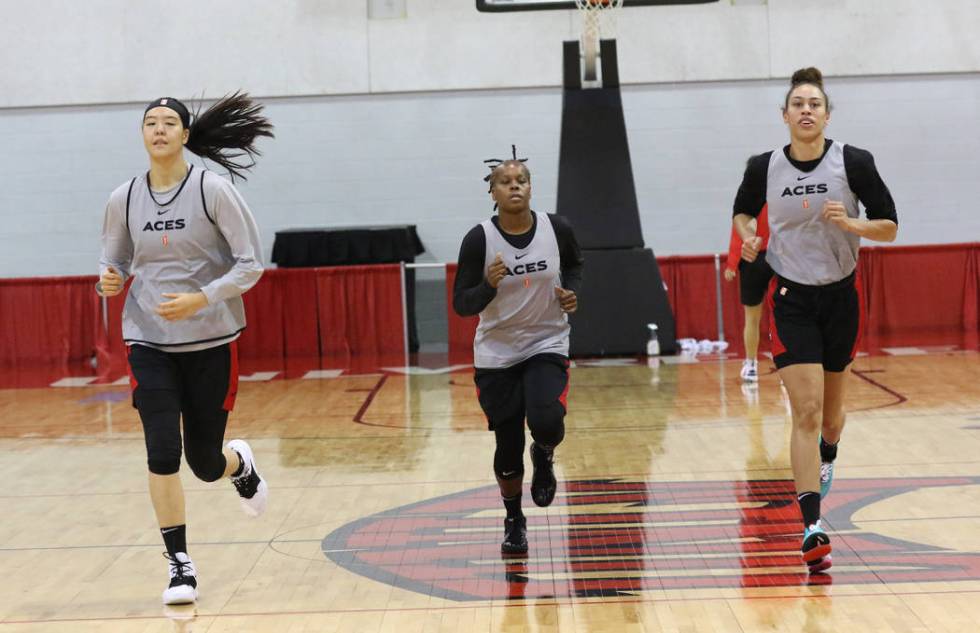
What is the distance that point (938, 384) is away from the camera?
971cm

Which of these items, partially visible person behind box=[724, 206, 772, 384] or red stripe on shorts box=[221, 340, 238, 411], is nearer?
red stripe on shorts box=[221, 340, 238, 411]

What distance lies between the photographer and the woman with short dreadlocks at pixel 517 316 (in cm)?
484

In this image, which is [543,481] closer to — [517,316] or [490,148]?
[517,316]

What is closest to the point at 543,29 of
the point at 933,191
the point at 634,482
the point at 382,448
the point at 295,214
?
the point at 295,214

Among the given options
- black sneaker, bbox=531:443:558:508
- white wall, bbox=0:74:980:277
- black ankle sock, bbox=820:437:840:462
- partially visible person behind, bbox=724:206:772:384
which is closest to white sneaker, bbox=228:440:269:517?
black sneaker, bbox=531:443:558:508

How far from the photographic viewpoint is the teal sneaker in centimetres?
440

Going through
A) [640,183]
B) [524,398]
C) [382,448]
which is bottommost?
[382,448]

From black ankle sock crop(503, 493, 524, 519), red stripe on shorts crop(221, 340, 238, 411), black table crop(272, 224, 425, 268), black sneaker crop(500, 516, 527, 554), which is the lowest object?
black sneaker crop(500, 516, 527, 554)

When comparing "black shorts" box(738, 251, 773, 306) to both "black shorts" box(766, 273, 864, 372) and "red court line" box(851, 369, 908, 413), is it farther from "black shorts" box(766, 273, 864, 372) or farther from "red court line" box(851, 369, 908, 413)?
"black shorts" box(766, 273, 864, 372)

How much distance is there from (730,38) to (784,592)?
40.2 feet

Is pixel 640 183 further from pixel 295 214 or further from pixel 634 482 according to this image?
pixel 634 482

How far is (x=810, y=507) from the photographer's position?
4.57m

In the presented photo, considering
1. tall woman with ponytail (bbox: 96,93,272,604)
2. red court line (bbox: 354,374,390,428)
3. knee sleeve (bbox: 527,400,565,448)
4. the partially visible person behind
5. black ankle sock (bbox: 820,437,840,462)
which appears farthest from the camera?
the partially visible person behind

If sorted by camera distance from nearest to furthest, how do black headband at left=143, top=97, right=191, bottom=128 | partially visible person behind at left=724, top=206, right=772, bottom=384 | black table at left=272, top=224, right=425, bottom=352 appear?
black headband at left=143, top=97, right=191, bottom=128 → partially visible person behind at left=724, top=206, right=772, bottom=384 → black table at left=272, top=224, right=425, bottom=352
